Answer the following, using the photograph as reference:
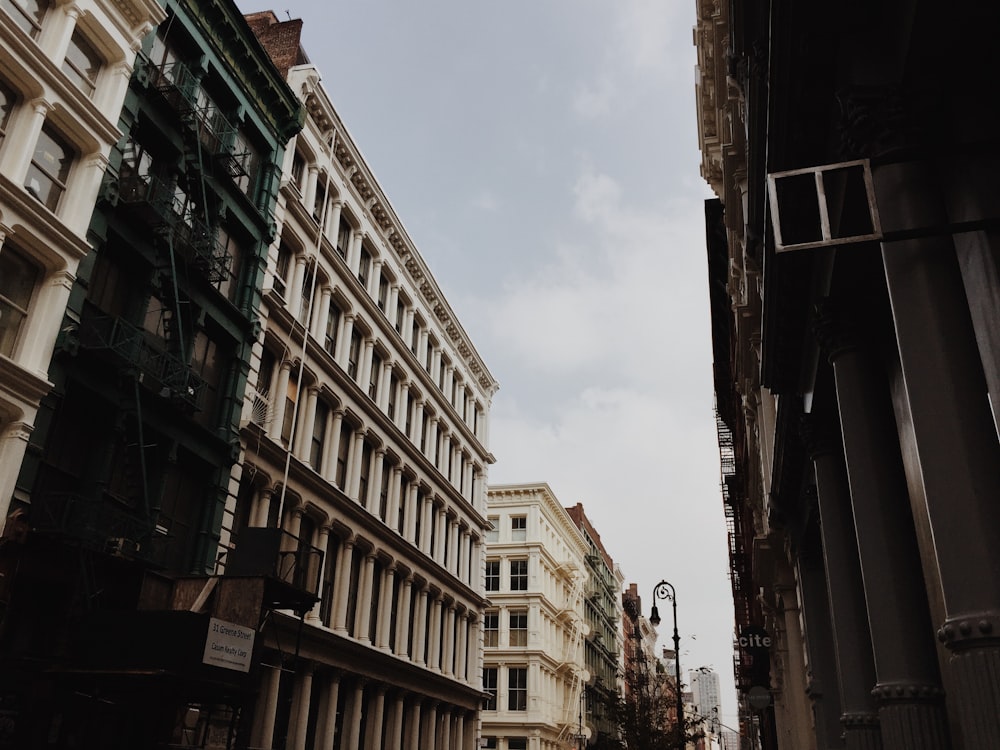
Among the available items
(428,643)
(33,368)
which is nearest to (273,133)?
(33,368)

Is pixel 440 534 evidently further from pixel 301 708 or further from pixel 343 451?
pixel 301 708

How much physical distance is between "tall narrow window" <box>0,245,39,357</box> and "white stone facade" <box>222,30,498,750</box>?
26.1 ft

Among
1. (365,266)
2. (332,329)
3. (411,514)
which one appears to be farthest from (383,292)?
(411,514)

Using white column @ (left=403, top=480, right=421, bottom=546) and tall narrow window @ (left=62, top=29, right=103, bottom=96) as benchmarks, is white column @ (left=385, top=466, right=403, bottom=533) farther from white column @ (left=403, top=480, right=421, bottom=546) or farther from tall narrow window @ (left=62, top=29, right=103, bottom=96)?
tall narrow window @ (left=62, top=29, right=103, bottom=96)

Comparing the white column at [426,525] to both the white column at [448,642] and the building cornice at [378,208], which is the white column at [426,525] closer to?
the white column at [448,642]

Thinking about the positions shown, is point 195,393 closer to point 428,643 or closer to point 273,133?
point 273,133

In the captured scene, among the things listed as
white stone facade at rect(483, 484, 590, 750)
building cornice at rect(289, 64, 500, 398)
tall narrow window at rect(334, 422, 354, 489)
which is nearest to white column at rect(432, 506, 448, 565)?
building cornice at rect(289, 64, 500, 398)

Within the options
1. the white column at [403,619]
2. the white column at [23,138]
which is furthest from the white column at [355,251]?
the white column at [23,138]

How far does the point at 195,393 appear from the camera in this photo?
21391 mm

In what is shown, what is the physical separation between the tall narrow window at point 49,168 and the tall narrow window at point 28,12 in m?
2.01

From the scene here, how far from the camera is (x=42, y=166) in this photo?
1758 centimetres

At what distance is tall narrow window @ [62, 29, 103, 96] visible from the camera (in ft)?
60.8

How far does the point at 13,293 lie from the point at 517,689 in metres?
53.2

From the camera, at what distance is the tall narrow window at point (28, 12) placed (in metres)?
17.1
